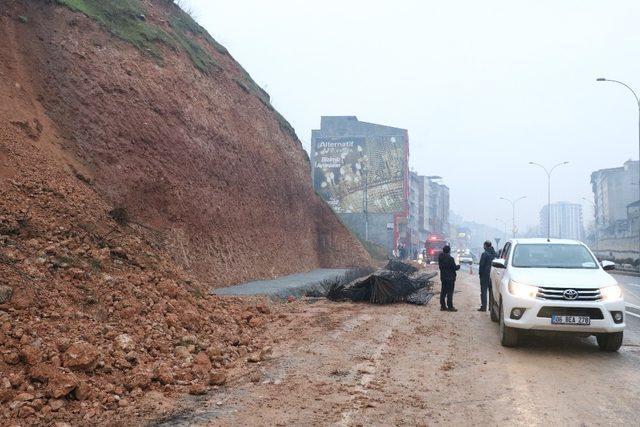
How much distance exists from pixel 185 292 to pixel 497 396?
5.89 metres


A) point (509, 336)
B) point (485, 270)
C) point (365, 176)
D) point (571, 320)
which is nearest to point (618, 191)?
point (365, 176)

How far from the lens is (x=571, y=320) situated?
7.03 meters

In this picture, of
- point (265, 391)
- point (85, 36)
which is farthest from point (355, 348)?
point (85, 36)

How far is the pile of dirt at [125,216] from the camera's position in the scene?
17.4 ft

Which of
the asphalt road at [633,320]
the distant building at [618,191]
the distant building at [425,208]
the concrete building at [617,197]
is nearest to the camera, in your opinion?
the asphalt road at [633,320]

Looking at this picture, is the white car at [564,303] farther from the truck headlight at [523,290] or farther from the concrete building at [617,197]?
the concrete building at [617,197]

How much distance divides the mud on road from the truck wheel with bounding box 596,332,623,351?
0.13m

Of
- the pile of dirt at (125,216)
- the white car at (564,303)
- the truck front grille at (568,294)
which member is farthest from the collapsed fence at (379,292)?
the truck front grille at (568,294)

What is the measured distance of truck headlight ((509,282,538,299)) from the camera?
732 cm

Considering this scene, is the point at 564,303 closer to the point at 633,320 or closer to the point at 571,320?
the point at 571,320

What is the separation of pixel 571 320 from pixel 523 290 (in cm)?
77

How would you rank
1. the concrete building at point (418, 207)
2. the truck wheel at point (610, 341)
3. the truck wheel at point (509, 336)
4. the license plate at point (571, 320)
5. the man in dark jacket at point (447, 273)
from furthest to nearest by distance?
1. the concrete building at point (418, 207)
2. the man in dark jacket at point (447, 273)
3. the truck wheel at point (509, 336)
4. the truck wheel at point (610, 341)
5. the license plate at point (571, 320)

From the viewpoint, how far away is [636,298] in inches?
637

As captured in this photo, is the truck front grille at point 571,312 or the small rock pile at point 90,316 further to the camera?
the truck front grille at point 571,312
